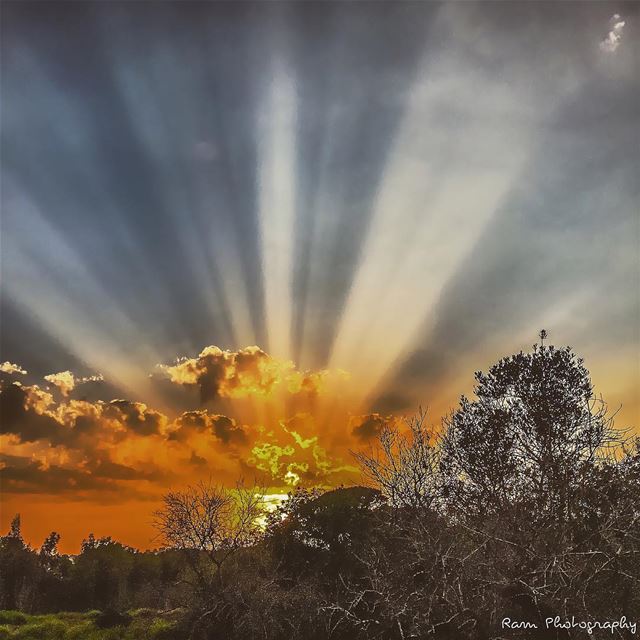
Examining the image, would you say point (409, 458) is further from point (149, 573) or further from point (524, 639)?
point (149, 573)

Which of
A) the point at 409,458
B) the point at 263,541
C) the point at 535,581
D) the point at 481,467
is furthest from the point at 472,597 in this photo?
the point at 263,541

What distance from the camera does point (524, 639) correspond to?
43.3 ft

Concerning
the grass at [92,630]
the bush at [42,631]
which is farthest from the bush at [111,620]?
the bush at [42,631]

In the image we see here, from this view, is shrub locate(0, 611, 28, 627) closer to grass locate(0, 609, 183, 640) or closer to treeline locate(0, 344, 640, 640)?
grass locate(0, 609, 183, 640)

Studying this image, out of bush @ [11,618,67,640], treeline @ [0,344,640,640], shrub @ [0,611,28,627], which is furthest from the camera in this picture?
shrub @ [0,611,28,627]

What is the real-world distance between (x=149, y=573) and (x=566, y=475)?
283 ft

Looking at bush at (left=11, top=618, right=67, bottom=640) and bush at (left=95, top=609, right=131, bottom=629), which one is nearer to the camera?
bush at (left=11, top=618, right=67, bottom=640)

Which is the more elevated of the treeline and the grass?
the treeline

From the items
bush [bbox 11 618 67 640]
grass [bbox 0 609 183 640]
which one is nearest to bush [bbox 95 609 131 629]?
grass [bbox 0 609 183 640]

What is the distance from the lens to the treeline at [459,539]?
14.6 m

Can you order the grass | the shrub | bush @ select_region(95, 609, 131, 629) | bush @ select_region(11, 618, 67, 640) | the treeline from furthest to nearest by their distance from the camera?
the shrub, bush @ select_region(95, 609, 131, 629), bush @ select_region(11, 618, 67, 640), the grass, the treeline

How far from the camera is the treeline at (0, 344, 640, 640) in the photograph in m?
14.6

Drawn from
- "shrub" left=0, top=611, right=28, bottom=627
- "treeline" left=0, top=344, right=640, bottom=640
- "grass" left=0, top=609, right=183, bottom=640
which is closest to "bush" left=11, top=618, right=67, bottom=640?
"grass" left=0, top=609, right=183, bottom=640

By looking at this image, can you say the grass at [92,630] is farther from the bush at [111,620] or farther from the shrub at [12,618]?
the bush at [111,620]
